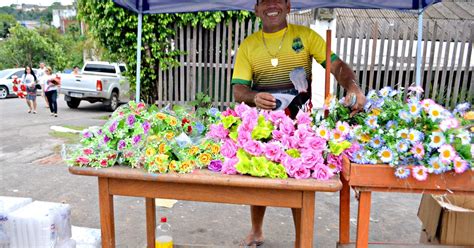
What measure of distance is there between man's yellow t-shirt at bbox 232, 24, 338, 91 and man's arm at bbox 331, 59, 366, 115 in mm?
164

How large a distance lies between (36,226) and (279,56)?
179cm

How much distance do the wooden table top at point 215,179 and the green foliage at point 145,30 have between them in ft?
15.3

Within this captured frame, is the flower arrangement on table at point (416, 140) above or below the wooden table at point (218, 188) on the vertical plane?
above

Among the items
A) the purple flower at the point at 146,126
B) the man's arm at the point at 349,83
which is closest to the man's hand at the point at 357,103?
the man's arm at the point at 349,83

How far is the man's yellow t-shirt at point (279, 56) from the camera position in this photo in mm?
2387

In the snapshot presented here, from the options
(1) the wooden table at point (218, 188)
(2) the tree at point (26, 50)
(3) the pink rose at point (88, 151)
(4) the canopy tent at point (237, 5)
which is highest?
(2) the tree at point (26, 50)

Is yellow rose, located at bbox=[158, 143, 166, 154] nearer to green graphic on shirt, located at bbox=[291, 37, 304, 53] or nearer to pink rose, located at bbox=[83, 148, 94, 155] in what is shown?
pink rose, located at bbox=[83, 148, 94, 155]

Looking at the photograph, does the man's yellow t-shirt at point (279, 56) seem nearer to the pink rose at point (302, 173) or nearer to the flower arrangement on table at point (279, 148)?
the flower arrangement on table at point (279, 148)

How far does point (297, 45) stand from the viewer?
2.38 metres

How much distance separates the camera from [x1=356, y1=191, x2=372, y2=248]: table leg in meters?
1.69

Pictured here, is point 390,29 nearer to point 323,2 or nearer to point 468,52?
point 468,52

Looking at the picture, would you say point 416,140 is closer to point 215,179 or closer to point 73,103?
point 215,179

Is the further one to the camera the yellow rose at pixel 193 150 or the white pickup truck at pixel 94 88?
the white pickup truck at pixel 94 88

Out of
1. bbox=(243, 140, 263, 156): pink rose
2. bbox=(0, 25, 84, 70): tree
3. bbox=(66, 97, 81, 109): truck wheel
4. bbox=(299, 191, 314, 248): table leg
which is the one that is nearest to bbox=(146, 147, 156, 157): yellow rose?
bbox=(243, 140, 263, 156): pink rose
